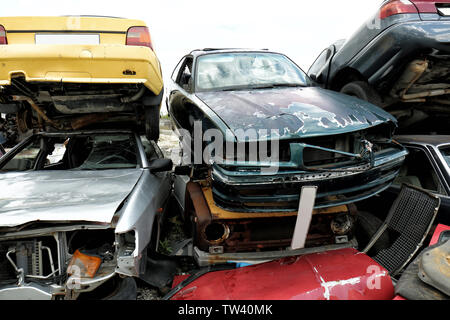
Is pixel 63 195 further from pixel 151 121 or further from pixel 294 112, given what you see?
pixel 294 112

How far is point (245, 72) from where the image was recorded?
11.8ft

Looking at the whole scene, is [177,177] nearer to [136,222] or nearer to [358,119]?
[136,222]

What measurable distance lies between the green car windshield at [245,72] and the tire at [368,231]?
1618 millimetres

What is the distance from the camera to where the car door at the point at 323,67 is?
4352 mm

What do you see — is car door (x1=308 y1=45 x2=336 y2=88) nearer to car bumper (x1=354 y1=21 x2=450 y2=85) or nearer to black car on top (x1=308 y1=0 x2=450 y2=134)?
black car on top (x1=308 y1=0 x2=450 y2=134)

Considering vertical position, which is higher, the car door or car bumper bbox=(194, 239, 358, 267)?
the car door

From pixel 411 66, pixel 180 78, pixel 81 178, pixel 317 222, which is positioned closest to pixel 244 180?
pixel 317 222

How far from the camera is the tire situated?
9.24ft

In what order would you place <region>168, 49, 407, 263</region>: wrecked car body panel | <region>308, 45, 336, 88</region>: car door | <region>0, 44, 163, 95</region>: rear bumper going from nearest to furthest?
<region>168, 49, 407, 263</region>: wrecked car body panel → <region>0, 44, 163, 95</region>: rear bumper → <region>308, 45, 336, 88</region>: car door

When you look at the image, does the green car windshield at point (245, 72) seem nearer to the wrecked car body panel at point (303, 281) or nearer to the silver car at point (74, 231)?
the silver car at point (74, 231)

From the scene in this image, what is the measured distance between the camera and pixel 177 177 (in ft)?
12.5

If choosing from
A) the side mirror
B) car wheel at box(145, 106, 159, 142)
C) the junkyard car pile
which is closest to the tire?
the junkyard car pile

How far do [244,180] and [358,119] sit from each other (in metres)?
1.10

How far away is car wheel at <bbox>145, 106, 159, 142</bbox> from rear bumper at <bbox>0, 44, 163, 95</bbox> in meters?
0.52
